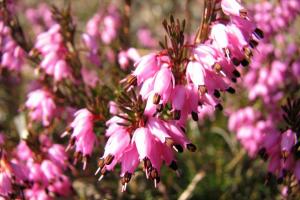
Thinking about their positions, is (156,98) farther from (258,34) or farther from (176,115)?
(258,34)

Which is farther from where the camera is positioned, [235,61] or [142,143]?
[235,61]

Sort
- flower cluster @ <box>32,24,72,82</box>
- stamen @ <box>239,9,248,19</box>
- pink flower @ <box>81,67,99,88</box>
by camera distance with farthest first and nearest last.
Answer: pink flower @ <box>81,67,99,88</box> → flower cluster @ <box>32,24,72,82</box> → stamen @ <box>239,9,248,19</box>

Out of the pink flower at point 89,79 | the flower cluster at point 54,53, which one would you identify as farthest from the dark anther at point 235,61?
the flower cluster at point 54,53

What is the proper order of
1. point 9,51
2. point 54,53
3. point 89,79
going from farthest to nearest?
1. point 89,79
2. point 9,51
3. point 54,53

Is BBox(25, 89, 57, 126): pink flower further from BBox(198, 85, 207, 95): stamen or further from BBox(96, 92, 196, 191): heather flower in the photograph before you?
BBox(198, 85, 207, 95): stamen

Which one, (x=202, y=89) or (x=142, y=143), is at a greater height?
(x=202, y=89)

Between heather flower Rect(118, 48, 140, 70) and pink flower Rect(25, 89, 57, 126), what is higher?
heather flower Rect(118, 48, 140, 70)

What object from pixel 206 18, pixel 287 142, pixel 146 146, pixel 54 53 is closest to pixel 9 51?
pixel 54 53

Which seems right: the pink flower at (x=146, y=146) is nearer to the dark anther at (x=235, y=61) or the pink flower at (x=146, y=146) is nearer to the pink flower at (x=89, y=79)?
the dark anther at (x=235, y=61)

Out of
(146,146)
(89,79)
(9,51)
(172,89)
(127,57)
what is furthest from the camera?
(89,79)

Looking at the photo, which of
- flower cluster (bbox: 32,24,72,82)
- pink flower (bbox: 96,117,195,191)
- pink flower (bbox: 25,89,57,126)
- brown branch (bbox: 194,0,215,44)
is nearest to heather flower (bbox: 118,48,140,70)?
flower cluster (bbox: 32,24,72,82)
